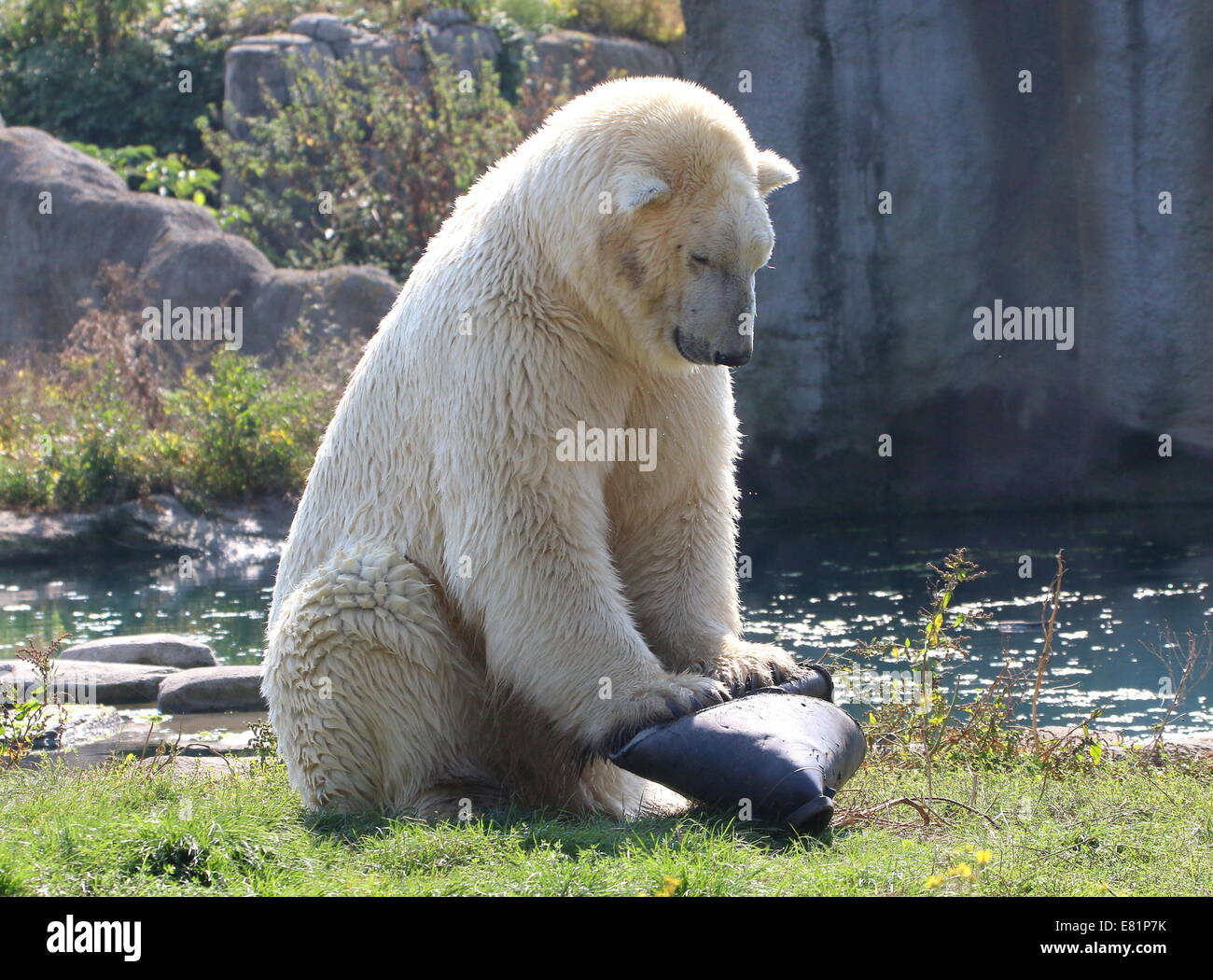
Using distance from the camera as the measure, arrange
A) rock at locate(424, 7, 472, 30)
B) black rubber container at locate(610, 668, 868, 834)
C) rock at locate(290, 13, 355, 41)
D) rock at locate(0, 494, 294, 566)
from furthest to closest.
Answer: rock at locate(424, 7, 472, 30) < rock at locate(290, 13, 355, 41) < rock at locate(0, 494, 294, 566) < black rubber container at locate(610, 668, 868, 834)

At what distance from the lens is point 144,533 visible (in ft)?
43.9

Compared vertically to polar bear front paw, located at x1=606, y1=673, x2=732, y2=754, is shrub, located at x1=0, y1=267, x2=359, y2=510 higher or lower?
higher

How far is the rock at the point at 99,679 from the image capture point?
8.48 meters

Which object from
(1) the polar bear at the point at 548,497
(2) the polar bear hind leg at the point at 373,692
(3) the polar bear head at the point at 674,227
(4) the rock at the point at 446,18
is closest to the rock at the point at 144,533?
(1) the polar bear at the point at 548,497

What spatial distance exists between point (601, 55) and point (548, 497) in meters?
18.2

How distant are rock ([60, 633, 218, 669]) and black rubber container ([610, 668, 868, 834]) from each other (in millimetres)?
6172

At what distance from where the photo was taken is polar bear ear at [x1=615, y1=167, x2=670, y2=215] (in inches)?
163

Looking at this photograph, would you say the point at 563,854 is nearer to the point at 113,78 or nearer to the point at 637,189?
the point at 637,189

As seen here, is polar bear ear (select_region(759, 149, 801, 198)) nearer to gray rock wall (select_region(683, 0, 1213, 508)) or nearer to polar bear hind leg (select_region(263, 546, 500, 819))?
polar bear hind leg (select_region(263, 546, 500, 819))

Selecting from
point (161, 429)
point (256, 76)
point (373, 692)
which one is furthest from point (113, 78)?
point (373, 692)

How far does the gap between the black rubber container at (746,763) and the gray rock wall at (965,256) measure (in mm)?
9926

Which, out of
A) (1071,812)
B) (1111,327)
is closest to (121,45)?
(1111,327)

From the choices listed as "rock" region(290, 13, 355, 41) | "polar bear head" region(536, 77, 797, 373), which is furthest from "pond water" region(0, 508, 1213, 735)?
"rock" region(290, 13, 355, 41)
